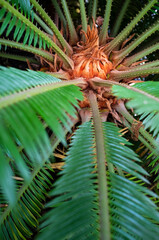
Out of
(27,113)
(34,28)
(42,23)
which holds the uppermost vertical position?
(42,23)

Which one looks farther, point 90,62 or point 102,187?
point 90,62

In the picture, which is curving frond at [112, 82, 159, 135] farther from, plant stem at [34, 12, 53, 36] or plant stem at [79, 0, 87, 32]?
plant stem at [34, 12, 53, 36]

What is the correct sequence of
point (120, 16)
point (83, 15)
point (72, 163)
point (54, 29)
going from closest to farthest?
point (72, 163) < point (54, 29) < point (83, 15) < point (120, 16)

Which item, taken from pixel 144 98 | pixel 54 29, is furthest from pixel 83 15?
pixel 144 98

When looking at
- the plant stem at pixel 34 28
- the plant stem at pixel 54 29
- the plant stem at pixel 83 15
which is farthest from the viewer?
the plant stem at pixel 83 15

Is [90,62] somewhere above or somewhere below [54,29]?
below

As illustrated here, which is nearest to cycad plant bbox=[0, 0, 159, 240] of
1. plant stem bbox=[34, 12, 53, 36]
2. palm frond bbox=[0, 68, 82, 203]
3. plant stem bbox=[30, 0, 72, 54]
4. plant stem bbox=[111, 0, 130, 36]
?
palm frond bbox=[0, 68, 82, 203]

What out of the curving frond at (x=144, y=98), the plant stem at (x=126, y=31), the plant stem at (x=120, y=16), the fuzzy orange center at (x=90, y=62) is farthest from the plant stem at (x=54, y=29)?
the curving frond at (x=144, y=98)

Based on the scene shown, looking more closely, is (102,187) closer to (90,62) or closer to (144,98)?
(144,98)

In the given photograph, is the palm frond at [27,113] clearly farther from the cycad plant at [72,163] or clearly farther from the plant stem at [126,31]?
the plant stem at [126,31]
